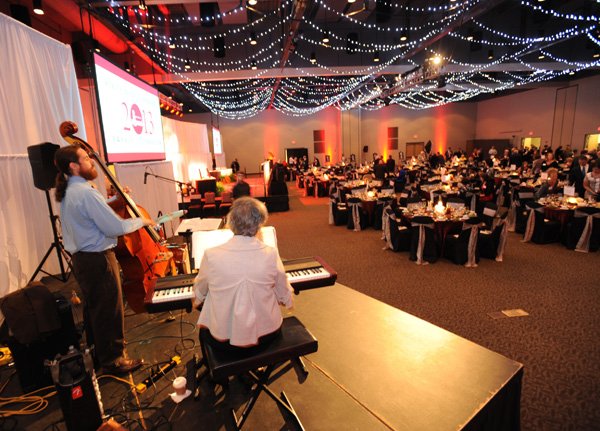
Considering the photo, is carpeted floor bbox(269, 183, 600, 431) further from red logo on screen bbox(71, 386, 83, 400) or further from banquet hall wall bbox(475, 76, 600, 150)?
banquet hall wall bbox(475, 76, 600, 150)

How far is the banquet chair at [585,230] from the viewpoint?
559 centimetres

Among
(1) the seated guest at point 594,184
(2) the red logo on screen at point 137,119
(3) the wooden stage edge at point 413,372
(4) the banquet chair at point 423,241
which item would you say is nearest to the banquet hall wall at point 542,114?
(1) the seated guest at point 594,184

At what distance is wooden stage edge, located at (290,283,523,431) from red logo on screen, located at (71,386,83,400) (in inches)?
55.8

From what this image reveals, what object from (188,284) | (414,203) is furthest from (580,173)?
(188,284)

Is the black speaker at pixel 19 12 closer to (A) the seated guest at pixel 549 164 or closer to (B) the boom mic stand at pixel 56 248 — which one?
(B) the boom mic stand at pixel 56 248

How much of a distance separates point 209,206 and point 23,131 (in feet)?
17.6

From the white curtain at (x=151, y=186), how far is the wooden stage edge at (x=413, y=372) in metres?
4.15

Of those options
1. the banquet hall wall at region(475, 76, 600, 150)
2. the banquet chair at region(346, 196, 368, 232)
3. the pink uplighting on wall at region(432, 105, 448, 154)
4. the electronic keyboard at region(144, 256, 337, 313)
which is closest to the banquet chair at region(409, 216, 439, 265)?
the banquet chair at region(346, 196, 368, 232)

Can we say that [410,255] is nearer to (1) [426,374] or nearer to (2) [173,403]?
(1) [426,374]

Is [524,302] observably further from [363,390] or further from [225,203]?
[225,203]

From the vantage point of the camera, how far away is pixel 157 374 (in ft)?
8.39

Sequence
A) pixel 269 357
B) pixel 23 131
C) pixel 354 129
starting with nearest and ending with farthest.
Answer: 1. pixel 269 357
2. pixel 23 131
3. pixel 354 129

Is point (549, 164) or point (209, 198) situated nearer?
point (209, 198)

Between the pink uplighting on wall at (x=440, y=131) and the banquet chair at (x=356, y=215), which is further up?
the pink uplighting on wall at (x=440, y=131)
